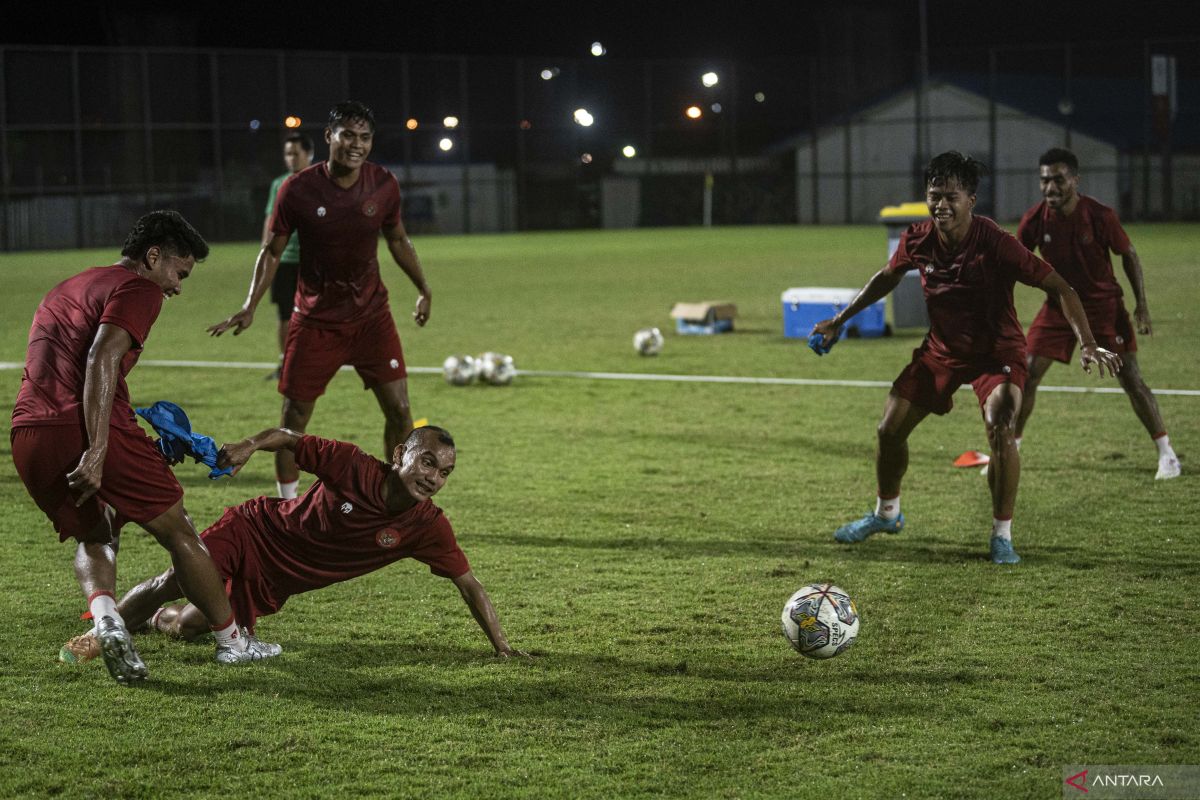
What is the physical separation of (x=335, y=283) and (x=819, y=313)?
9.40 metres

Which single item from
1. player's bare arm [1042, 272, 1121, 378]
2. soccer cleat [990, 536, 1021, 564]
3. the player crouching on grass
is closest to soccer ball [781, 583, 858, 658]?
the player crouching on grass

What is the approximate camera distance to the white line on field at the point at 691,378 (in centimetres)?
1216

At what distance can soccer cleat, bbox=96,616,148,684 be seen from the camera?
4.98 meters

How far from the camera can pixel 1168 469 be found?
8.60 metres

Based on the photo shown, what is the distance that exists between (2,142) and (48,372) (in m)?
39.6

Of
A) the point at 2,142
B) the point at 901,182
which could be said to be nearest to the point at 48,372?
the point at 2,142

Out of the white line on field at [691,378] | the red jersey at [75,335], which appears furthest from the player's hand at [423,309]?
the white line on field at [691,378]

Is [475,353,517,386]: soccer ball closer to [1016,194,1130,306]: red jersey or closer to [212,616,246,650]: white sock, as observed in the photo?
[1016,194,1130,306]: red jersey

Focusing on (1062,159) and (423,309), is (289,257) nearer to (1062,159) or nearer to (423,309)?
(423,309)

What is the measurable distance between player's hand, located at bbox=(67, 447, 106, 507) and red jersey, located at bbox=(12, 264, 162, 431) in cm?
18

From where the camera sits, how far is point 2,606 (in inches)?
242

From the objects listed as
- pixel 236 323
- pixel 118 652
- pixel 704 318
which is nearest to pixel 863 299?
pixel 236 323

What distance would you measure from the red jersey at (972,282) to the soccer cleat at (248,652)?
3510 mm

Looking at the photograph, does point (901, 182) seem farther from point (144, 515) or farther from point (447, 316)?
point (144, 515)
